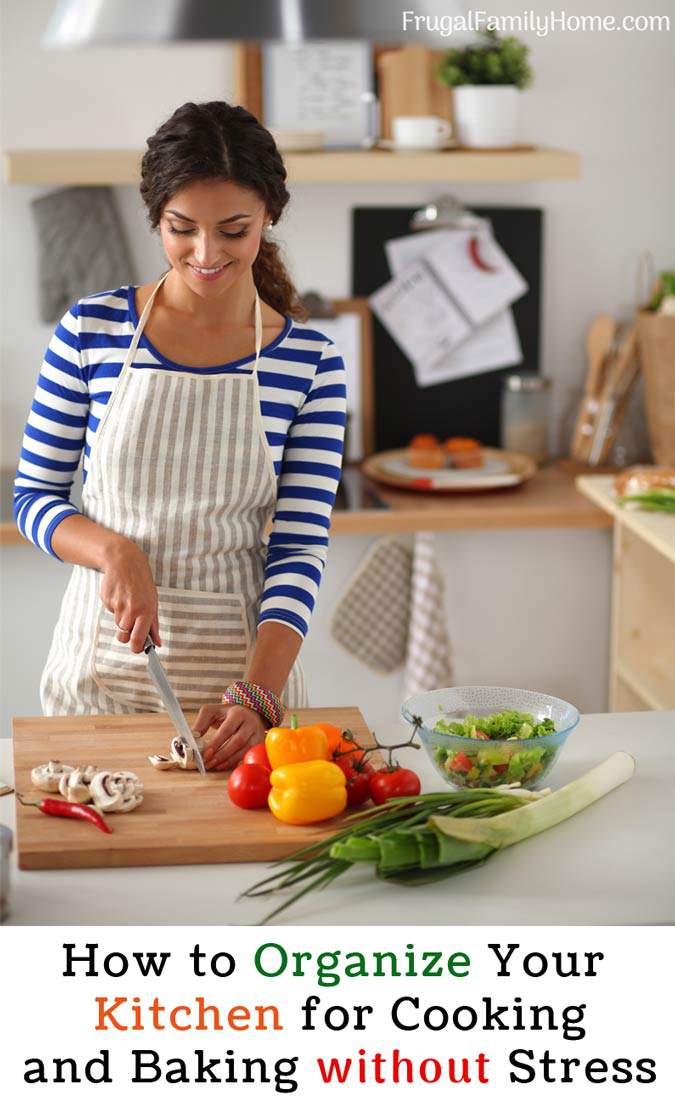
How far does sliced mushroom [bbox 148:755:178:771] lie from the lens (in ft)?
4.89

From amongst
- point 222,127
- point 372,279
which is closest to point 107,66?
point 372,279

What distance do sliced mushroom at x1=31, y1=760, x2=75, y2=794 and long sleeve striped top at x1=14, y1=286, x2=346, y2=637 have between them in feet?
1.22

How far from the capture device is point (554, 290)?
3389mm

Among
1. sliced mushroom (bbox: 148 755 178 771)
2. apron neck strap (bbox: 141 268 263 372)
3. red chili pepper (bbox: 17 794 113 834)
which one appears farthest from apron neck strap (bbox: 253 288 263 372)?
red chili pepper (bbox: 17 794 113 834)

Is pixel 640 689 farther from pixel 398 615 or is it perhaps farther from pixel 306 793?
pixel 306 793

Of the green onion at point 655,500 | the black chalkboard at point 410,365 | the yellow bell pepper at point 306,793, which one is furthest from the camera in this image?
the black chalkboard at point 410,365

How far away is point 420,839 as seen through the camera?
50.1 inches

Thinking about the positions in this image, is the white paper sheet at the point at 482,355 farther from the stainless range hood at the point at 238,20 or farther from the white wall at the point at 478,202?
the stainless range hood at the point at 238,20

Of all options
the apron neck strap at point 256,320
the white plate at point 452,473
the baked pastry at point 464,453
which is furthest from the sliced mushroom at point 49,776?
the baked pastry at point 464,453

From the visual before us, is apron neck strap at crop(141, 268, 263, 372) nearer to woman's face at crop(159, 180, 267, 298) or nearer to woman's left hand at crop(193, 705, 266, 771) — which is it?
woman's face at crop(159, 180, 267, 298)

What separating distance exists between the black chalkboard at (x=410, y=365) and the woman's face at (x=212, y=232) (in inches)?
67.3

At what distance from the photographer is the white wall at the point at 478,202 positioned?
3.07 meters

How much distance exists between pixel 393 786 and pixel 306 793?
10 centimetres
